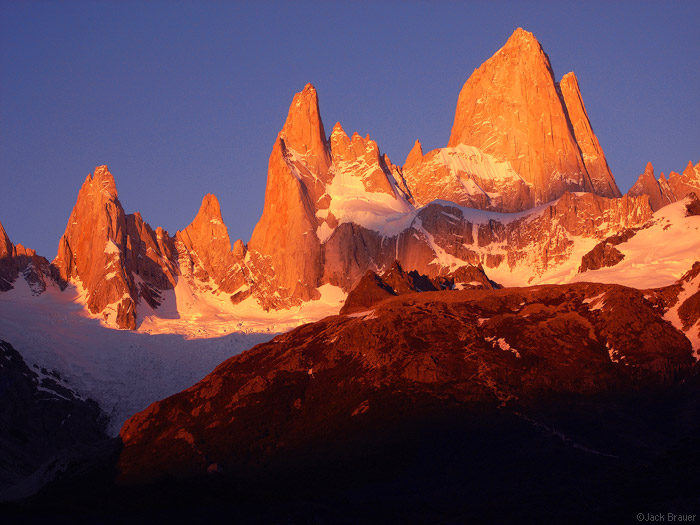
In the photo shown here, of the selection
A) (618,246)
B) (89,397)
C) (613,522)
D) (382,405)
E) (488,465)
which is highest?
(618,246)

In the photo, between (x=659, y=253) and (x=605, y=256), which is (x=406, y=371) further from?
(x=605, y=256)

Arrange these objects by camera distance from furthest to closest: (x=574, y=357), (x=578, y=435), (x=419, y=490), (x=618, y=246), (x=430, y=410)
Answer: (x=618, y=246)
(x=574, y=357)
(x=430, y=410)
(x=578, y=435)
(x=419, y=490)

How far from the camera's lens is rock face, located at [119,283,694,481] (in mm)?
102812

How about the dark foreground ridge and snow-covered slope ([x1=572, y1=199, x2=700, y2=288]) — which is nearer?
the dark foreground ridge

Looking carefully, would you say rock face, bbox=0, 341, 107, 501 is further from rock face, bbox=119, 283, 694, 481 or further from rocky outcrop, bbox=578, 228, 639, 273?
rocky outcrop, bbox=578, 228, 639, 273

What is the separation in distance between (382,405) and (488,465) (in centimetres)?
1809

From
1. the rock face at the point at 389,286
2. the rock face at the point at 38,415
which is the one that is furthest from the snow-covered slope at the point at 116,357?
the rock face at the point at 389,286

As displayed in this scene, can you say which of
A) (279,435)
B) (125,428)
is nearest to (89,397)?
(125,428)

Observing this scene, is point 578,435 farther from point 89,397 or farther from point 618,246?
point 618,246

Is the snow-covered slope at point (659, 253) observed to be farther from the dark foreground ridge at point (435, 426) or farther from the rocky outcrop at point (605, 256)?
the dark foreground ridge at point (435, 426)

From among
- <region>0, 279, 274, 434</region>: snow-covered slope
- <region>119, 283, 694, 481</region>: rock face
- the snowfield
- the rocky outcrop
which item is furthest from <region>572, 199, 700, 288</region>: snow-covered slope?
<region>0, 279, 274, 434</region>: snow-covered slope

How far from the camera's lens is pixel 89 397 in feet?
557

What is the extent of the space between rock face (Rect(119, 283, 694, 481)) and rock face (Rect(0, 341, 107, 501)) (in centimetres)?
3379

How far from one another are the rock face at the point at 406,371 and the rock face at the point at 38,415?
111 ft
